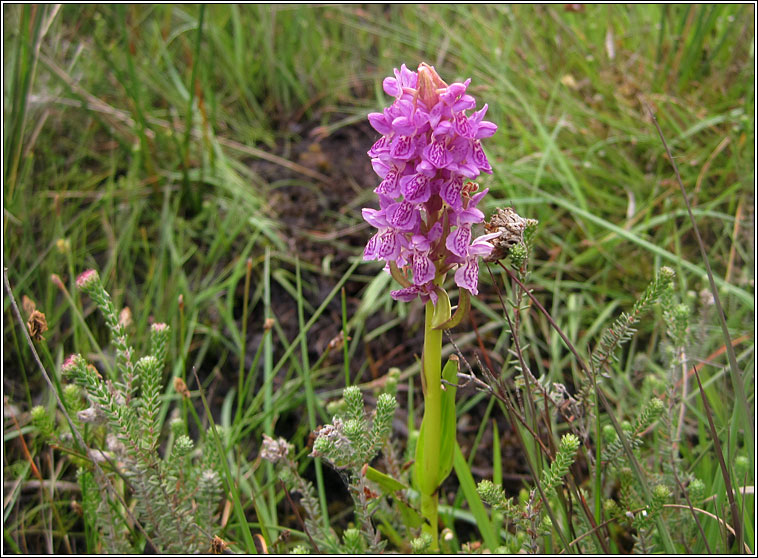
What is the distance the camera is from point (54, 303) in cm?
234

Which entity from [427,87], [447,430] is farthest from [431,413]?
[427,87]

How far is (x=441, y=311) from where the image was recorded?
3.42 ft

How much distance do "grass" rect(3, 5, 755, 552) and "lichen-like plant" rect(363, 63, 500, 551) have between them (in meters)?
0.72

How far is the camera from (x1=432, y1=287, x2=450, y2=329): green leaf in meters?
1.04

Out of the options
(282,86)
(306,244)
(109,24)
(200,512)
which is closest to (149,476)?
(200,512)

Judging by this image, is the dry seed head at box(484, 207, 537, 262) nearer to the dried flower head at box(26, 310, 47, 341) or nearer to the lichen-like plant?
the lichen-like plant

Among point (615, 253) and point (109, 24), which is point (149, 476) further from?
point (109, 24)

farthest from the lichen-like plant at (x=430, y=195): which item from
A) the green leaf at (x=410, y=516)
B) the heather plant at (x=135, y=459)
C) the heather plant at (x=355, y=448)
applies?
the heather plant at (x=135, y=459)

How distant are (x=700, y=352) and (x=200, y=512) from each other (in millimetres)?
1482

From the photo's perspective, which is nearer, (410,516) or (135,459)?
(410,516)

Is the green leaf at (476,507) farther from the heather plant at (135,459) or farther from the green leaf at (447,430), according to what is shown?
the heather plant at (135,459)

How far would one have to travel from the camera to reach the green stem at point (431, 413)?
3.52 ft

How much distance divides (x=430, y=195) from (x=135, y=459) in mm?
934

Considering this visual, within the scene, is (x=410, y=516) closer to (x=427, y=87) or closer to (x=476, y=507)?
(x=476, y=507)
